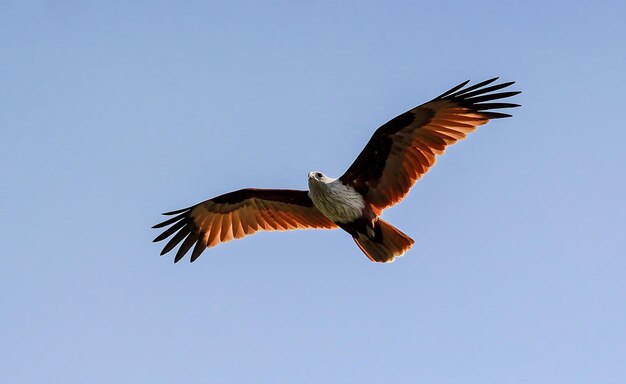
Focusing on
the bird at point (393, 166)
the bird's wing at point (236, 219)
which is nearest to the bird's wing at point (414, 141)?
the bird at point (393, 166)

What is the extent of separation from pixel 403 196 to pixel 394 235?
69 cm

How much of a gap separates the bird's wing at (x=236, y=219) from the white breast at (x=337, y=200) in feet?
2.75

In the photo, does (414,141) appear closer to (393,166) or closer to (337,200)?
(393,166)

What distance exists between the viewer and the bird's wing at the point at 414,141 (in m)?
13.2

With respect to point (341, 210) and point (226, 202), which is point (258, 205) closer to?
point (226, 202)

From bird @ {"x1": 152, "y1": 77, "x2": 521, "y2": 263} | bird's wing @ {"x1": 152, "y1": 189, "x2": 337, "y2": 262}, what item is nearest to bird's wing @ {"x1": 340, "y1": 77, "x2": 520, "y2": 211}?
bird @ {"x1": 152, "y1": 77, "x2": 521, "y2": 263}

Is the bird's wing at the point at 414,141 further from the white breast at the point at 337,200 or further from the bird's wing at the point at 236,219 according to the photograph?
the bird's wing at the point at 236,219

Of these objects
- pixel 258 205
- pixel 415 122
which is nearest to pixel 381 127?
pixel 415 122

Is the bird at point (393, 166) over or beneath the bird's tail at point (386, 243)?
over

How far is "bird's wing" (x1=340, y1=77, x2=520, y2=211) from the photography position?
13.2 meters

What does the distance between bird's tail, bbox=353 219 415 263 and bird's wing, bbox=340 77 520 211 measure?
0.48 m

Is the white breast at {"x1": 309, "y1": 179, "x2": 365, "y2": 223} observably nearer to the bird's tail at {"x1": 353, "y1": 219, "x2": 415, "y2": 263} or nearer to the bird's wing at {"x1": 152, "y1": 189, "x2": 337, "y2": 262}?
the bird's tail at {"x1": 353, "y1": 219, "x2": 415, "y2": 263}

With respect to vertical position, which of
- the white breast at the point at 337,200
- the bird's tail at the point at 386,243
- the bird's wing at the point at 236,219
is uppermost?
the bird's wing at the point at 236,219

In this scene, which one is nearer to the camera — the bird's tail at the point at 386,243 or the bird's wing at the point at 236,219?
the bird's tail at the point at 386,243
